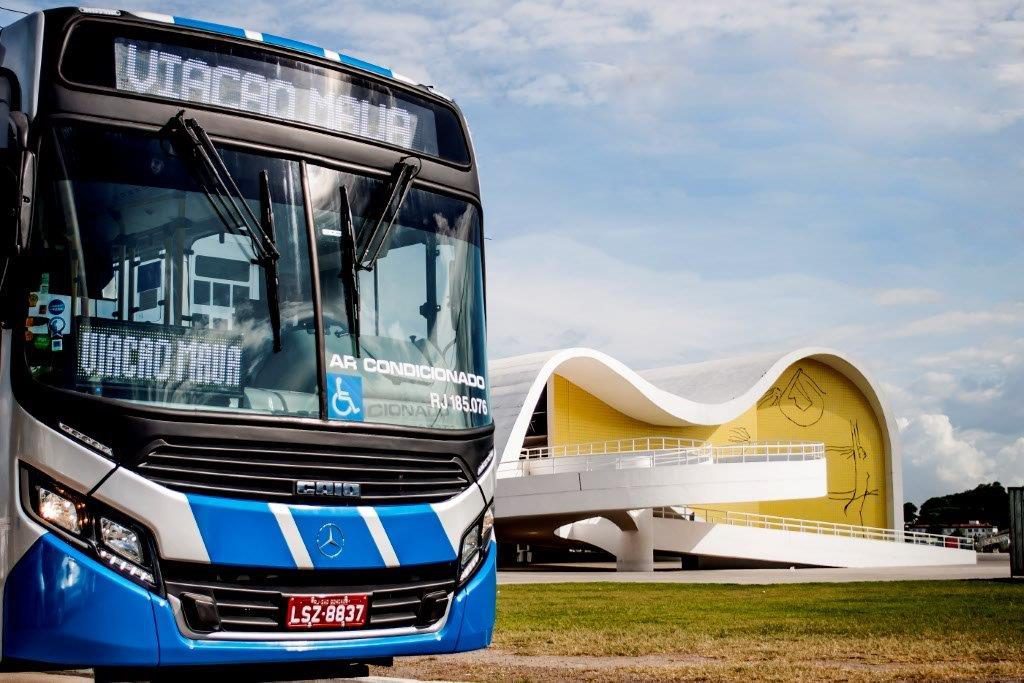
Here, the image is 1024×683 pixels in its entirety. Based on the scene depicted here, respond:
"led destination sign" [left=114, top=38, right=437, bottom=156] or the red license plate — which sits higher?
"led destination sign" [left=114, top=38, right=437, bottom=156]

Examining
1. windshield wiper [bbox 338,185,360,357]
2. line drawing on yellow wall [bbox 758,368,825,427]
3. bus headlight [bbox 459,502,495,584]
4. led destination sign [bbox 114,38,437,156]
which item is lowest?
bus headlight [bbox 459,502,495,584]

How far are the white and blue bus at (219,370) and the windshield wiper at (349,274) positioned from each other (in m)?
0.01

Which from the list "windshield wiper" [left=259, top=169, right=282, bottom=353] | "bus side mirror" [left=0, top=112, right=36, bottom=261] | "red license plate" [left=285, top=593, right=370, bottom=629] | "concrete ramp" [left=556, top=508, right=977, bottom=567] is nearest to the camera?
"bus side mirror" [left=0, top=112, right=36, bottom=261]

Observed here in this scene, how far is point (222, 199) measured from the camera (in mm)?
6434

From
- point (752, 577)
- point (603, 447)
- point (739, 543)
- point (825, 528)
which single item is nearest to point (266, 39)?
point (752, 577)

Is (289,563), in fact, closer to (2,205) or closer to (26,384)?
(26,384)

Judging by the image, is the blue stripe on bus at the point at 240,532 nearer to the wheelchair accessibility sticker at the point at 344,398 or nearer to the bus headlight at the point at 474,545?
the wheelchair accessibility sticker at the point at 344,398

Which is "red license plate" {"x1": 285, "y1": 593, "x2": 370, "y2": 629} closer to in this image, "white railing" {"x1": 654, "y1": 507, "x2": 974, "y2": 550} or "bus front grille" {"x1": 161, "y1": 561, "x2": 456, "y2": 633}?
"bus front grille" {"x1": 161, "y1": 561, "x2": 456, "y2": 633}

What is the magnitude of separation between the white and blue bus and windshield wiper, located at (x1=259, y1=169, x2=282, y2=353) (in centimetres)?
1

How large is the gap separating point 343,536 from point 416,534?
1.48 feet

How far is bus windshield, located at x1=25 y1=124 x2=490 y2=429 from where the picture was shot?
6.05 meters

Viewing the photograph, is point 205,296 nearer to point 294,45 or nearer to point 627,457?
point 294,45

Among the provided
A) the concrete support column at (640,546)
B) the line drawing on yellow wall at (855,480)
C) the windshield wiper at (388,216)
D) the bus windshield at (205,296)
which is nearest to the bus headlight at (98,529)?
the bus windshield at (205,296)

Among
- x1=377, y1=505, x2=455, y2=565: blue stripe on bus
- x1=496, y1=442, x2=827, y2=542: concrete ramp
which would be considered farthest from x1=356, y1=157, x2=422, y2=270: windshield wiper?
x1=496, y1=442, x2=827, y2=542: concrete ramp
